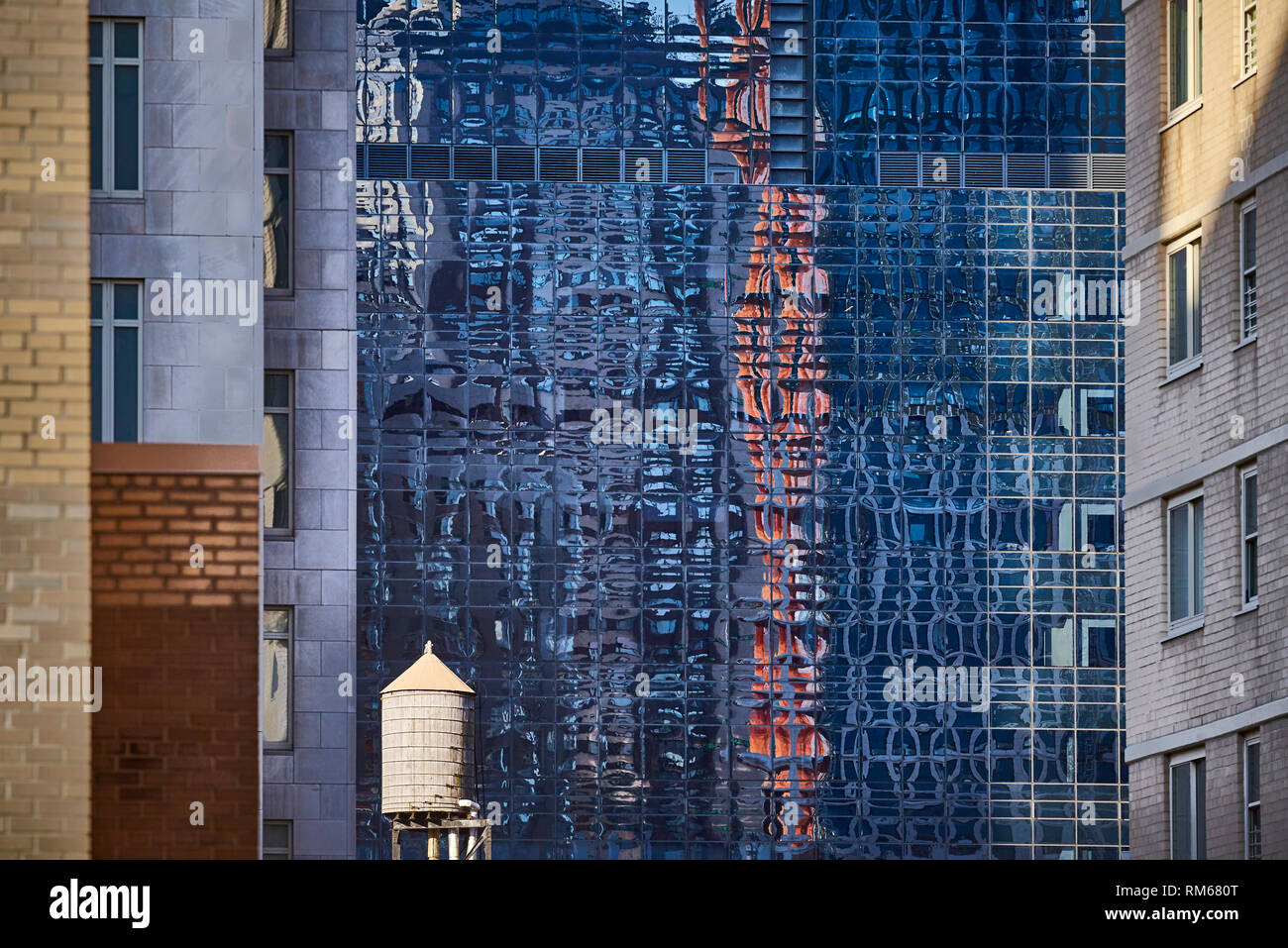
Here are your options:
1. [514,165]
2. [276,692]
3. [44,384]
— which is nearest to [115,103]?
[44,384]

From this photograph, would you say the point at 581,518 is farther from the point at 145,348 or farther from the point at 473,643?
the point at 145,348

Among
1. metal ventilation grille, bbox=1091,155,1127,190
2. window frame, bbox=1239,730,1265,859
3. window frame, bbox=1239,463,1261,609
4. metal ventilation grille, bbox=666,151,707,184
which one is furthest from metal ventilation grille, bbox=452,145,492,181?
window frame, bbox=1239,730,1265,859

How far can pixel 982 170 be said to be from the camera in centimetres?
5222

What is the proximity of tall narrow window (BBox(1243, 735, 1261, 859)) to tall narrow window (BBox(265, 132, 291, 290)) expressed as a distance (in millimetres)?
11513

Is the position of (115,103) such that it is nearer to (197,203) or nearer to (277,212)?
(197,203)

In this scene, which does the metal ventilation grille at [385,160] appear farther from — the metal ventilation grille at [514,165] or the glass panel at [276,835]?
the glass panel at [276,835]

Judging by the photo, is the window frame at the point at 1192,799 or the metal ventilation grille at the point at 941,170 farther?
the metal ventilation grille at the point at 941,170

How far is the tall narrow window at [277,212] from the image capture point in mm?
25578

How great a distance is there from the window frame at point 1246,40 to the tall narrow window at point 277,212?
34.2ft

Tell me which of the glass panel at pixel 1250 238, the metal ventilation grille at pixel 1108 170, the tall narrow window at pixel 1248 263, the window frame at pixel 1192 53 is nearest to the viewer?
the tall narrow window at pixel 1248 263

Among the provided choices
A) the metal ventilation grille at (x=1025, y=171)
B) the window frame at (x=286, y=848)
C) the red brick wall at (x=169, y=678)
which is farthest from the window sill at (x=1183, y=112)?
the metal ventilation grille at (x=1025, y=171)

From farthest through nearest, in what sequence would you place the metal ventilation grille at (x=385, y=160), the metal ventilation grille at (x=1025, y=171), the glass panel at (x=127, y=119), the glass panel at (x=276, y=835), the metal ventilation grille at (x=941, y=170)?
the metal ventilation grille at (x=941, y=170)
the metal ventilation grille at (x=1025, y=171)
the metal ventilation grille at (x=385, y=160)
the glass panel at (x=276, y=835)
the glass panel at (x=127, y=119)

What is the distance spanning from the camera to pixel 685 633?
51.2 metres
